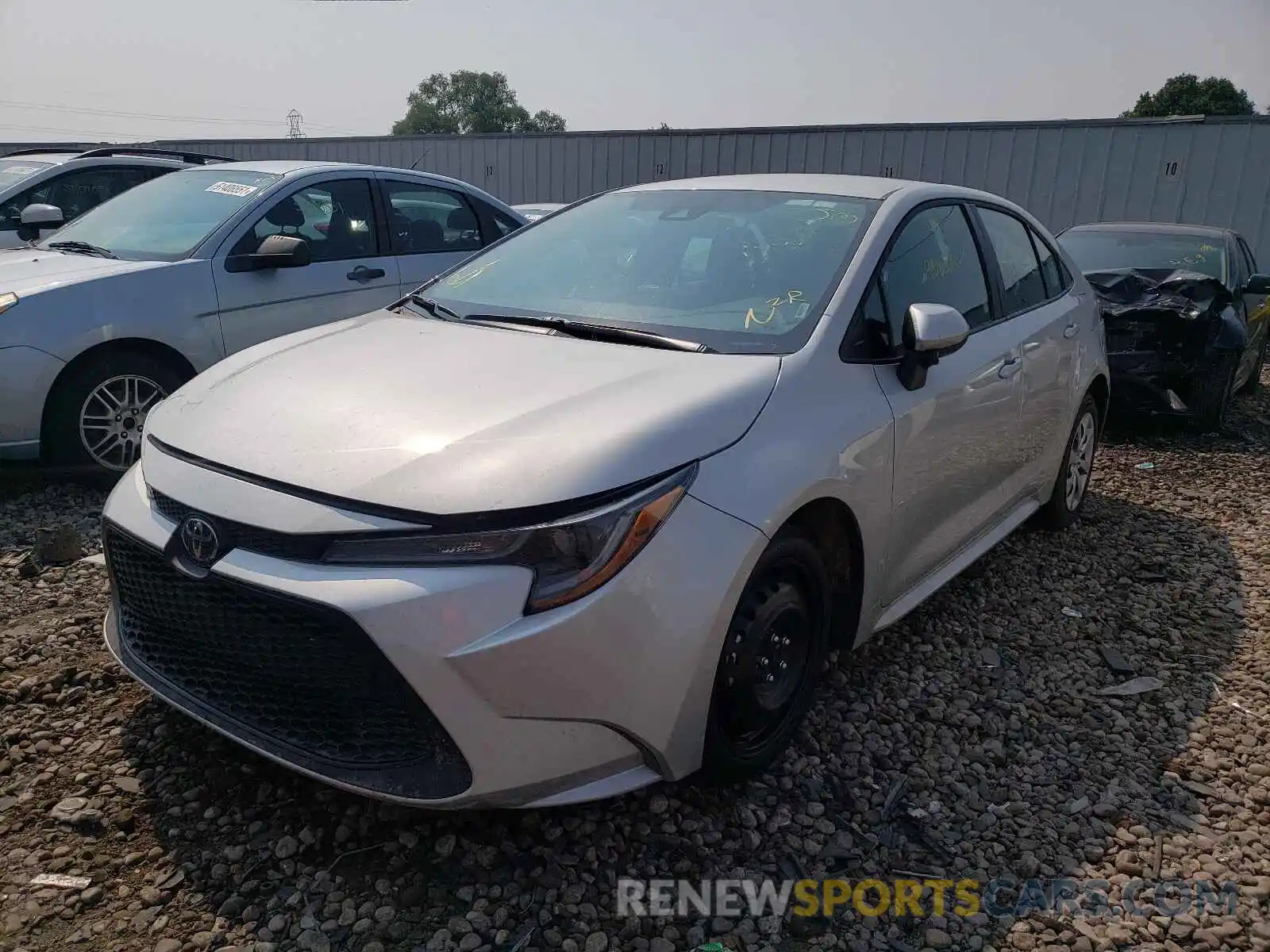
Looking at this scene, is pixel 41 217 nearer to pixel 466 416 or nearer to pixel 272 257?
pixel 272 257

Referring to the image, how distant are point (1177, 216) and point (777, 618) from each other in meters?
14.5

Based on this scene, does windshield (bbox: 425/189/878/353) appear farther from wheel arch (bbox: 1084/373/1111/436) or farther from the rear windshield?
the rear windshield

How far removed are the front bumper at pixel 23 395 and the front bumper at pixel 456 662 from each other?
8.79ft

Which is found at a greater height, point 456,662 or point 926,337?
point 926,337

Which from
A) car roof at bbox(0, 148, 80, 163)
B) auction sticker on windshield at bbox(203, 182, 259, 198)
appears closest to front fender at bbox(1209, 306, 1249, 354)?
auction sticker on windshield at bbox(203, 182, 259, 198)

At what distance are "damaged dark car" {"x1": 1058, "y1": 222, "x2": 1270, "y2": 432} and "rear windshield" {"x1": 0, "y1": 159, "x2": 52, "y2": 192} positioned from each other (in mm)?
8297

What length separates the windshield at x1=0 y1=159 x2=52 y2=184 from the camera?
764 centimetres

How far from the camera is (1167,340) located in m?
→ 6.70

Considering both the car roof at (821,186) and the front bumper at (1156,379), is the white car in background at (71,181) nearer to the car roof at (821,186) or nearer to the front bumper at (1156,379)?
the car roof at (821,186)

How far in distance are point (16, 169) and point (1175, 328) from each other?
9.35 metres

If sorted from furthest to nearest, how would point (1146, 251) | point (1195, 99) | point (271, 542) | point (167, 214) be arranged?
point (1195, 99)
point (1146, 251)
point (167, 214)
point (271, 542)

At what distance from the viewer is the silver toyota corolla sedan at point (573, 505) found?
77.8 inches

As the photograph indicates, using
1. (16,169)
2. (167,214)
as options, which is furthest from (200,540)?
(16,169)

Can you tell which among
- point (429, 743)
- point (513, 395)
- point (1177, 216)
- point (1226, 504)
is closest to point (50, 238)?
point (513, 395)
